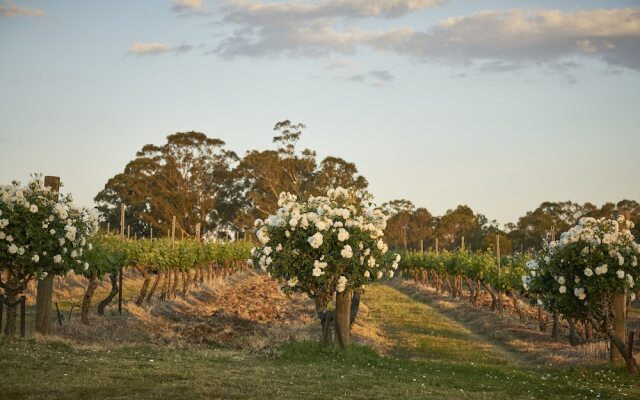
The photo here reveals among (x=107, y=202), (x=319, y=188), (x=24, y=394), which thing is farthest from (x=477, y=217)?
(x=24, y=394)

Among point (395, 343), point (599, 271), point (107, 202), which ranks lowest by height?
point (395, 343)

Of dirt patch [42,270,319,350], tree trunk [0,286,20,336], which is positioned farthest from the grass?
dirt patch [42,270,319,350]

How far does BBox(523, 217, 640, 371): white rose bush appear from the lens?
1575 cm

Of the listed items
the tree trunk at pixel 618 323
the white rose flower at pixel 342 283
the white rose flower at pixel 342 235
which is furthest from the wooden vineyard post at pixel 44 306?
the tree trunk at pixel 618 323

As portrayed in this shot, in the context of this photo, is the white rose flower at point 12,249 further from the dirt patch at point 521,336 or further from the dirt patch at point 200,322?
the dirt patch at point 521,336

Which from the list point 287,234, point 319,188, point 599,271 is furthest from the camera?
point 319,188

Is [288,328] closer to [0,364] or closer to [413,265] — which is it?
[0,364]

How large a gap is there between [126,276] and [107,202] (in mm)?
33021

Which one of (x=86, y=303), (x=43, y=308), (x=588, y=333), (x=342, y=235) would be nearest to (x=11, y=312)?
(x=43, y=308)

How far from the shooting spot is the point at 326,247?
54.3 ft

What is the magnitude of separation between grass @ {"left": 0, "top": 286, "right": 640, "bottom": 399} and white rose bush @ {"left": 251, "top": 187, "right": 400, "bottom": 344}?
1.30m

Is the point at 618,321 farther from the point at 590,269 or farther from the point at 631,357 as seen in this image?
the point at 590,269

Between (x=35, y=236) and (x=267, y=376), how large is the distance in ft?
21.4

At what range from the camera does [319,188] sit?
7662 centimetres
